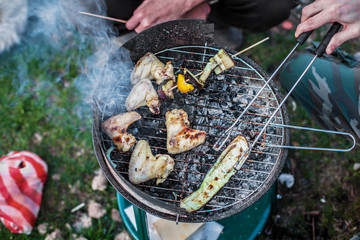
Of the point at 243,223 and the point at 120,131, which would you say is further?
the point at 243,223

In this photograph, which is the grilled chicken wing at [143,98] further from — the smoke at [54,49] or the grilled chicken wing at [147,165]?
the smoke at [54,49]

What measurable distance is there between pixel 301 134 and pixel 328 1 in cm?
246

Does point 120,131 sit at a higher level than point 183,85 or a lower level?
lower

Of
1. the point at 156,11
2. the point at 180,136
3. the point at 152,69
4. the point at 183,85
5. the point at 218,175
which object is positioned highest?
the point at 156,11

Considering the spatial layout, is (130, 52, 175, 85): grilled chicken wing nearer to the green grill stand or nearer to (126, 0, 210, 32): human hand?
(126, 0, 210, 32): human hand

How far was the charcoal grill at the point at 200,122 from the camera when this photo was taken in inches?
110

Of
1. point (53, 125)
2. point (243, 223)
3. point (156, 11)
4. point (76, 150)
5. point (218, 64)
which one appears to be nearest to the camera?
point (218, 64)

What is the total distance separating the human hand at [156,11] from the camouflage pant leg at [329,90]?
159 cm

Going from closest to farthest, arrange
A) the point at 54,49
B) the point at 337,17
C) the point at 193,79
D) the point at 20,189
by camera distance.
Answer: the point at 337,17, the point at 193,79, the point at 20,189, the point at 54,49

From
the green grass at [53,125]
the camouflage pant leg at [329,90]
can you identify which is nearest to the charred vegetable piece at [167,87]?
the camouflage pant leg at [329,90]

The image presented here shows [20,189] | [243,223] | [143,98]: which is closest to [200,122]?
[143,98]

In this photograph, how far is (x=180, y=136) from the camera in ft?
9.43

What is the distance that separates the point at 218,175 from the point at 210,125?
604 millimetres

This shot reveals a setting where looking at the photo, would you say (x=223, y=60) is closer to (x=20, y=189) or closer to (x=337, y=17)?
(x=337, y=17)
